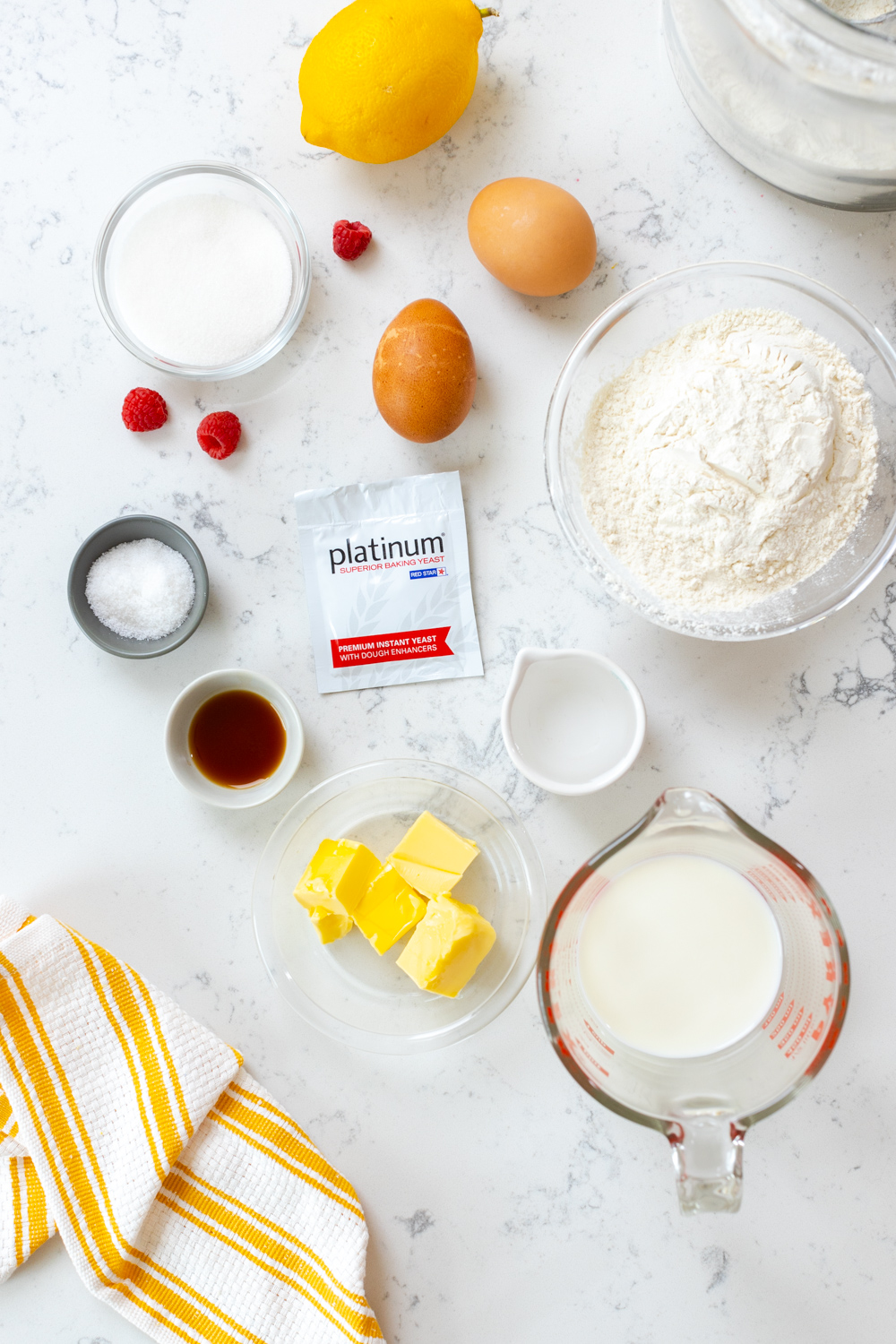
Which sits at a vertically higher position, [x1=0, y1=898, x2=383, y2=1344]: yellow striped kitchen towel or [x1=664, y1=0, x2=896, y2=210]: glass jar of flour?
[x1=664, y1=0, x2=896, y2=210]: glass jar of flour

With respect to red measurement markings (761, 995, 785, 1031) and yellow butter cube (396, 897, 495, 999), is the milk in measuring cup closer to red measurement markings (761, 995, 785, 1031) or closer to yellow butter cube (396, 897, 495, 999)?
red measurement markings (761, 995, 785, 1031)

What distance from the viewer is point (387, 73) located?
1.05 metres

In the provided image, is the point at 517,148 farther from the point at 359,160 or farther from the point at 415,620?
the point at 415,620

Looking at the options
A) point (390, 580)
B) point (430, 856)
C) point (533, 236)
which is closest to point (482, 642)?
point (390, 580)

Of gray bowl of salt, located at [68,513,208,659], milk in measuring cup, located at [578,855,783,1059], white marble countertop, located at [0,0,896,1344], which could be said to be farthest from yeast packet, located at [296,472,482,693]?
milk in measuring cup, located at [578,855,783,1059]

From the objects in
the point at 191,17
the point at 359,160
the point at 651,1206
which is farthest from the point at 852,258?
the point at 651,1206

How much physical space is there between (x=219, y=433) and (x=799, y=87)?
78cm

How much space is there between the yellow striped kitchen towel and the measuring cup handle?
0.53 meters

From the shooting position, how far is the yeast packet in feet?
4.01

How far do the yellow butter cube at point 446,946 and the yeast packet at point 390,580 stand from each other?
32cm

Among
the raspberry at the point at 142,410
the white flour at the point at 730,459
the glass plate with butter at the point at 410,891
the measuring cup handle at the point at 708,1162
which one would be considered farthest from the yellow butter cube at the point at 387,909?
the raspberry at the point at 142,410

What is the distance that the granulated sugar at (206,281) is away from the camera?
46.5 inches

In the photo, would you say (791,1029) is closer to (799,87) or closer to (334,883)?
(334,883)

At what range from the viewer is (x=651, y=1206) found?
48.6 inches
